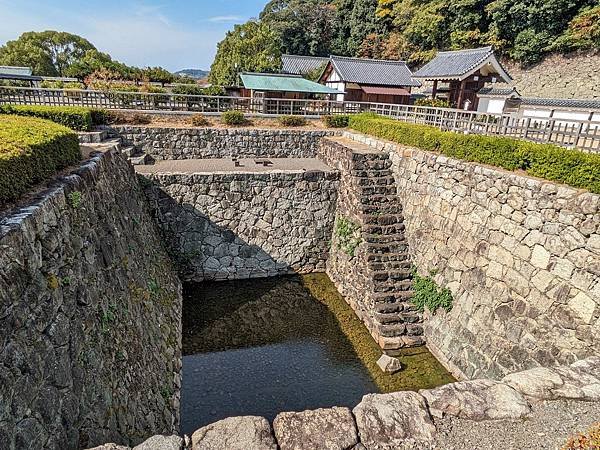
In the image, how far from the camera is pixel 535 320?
650 cm

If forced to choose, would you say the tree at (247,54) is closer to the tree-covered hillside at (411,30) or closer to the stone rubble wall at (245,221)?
the tree-covered hillside at (411,30)

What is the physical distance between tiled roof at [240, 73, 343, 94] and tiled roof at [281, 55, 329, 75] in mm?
19700

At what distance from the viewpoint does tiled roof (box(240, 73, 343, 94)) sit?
18.8 metres

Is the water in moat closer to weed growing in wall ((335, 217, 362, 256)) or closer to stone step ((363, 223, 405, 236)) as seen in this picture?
weed growing in wall ((335, 217, 362, 256))

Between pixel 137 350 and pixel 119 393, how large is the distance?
97cm

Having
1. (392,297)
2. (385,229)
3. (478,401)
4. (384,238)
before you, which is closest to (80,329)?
(478,401)

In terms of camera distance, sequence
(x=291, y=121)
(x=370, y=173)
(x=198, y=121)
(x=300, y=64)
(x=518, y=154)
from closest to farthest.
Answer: (x=518, y=154) → (x=370, y=173) → (x=198, y=121) → (x=291, y=121) → (x=300, y=64)

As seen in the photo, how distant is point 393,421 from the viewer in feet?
11.6

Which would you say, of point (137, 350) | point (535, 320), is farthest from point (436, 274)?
point (137, 350)

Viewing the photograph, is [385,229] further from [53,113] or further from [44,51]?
[44,51]

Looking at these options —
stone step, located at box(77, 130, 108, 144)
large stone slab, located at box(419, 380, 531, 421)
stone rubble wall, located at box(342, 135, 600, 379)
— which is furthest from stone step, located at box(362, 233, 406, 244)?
stone step, located at box(77, 130, 108, 144)

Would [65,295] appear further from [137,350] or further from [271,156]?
[271,156]

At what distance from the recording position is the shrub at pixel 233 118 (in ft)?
50.4

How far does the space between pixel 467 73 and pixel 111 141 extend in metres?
18.9
